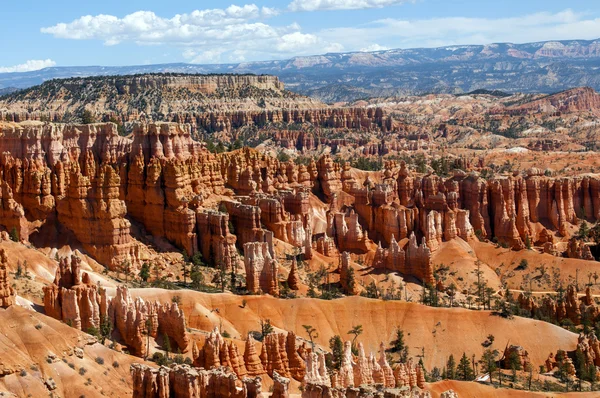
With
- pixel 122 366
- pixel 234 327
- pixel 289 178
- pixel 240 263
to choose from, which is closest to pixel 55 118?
pixel 289 178

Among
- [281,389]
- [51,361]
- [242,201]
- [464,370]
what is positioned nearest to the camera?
[281,389]

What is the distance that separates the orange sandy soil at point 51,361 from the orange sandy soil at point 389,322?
650 inches

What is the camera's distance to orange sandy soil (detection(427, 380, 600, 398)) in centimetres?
5719

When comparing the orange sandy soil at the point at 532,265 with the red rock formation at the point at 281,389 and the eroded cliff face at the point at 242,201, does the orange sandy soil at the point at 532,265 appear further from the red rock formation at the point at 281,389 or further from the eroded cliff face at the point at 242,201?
the red rock formation at the point at 281,389

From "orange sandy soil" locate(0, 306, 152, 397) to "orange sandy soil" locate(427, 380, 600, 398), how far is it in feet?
61.2

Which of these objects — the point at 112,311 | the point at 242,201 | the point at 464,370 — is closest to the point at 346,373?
the point at 464,370

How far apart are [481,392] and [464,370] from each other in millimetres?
8799

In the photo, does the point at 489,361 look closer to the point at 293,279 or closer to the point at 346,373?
the point at 346,373

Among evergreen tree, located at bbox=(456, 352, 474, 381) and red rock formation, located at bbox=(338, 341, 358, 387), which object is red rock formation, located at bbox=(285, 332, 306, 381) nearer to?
red rock formation, located at bbox=(338, 341, 358, 387)

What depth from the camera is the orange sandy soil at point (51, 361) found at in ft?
155

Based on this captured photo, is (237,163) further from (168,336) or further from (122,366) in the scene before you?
(122,366)

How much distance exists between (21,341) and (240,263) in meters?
38.4

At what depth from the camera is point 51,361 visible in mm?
49469

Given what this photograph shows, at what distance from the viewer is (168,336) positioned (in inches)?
2384
